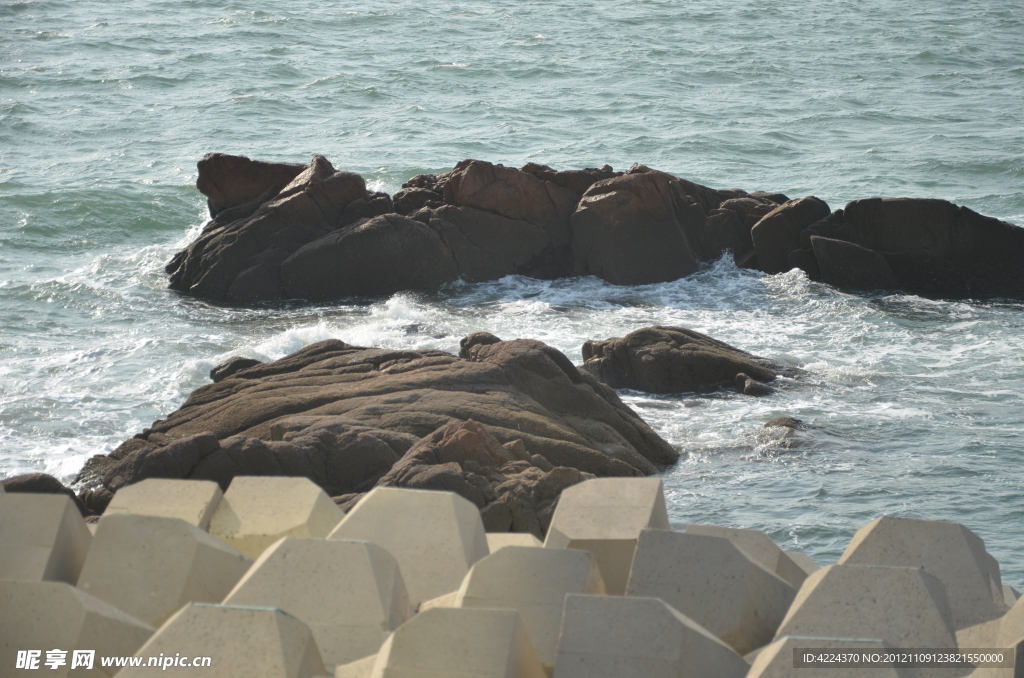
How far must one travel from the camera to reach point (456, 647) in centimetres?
292

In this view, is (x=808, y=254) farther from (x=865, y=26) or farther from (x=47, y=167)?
(x=865, y=26)

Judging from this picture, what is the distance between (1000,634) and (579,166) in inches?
815

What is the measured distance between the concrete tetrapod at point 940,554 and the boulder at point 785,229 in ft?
41.4

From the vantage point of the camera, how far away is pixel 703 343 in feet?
38.6

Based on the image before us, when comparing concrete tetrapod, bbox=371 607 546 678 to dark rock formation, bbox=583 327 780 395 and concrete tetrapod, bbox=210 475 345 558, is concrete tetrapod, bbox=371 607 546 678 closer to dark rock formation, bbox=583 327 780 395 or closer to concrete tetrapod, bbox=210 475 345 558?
concrete tetrapod, bbox=210 475 345 558

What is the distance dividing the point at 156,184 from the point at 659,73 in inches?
621

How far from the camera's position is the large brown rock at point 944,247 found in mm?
15570

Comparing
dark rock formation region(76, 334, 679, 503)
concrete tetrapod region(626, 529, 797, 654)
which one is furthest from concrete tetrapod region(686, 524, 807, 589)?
dark rock formation region(76, 334, 679, 503)

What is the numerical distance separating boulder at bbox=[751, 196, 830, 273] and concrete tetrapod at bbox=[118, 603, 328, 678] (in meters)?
14.3

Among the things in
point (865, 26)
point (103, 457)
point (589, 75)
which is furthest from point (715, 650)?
point (865, 26)

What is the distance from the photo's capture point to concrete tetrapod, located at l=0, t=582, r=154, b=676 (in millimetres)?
3137

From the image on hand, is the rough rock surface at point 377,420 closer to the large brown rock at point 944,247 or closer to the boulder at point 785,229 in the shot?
the boulder at point 785,229

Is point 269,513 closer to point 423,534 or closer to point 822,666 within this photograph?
point 423,534

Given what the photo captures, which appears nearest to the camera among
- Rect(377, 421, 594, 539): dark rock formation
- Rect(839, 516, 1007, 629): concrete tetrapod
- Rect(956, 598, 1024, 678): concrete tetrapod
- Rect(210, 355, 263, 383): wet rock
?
Rect(956, 598, 1024, 678): concrete tetrapod
